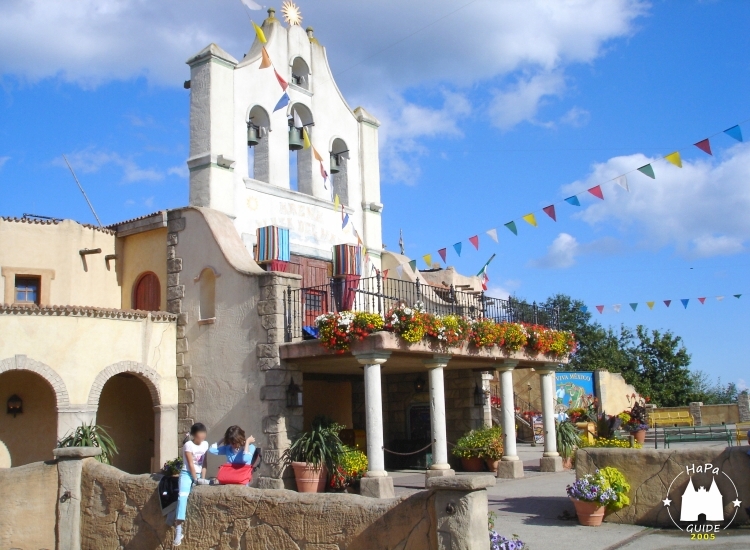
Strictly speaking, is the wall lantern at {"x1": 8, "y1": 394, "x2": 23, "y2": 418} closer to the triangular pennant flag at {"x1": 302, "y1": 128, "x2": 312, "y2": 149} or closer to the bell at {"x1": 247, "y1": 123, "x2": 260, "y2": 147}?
the bell at {"x1": 247, "y1": 123, "x2": 260, "y2": 147}

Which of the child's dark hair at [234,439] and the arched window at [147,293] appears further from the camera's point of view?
the arched window at [147,293]

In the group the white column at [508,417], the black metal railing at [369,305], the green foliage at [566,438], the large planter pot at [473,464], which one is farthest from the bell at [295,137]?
the green foliage at [566,438]

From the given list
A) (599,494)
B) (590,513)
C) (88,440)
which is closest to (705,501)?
(599,494)

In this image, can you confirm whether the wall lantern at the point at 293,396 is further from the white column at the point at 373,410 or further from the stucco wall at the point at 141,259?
the stucco wall at the point at 141,259

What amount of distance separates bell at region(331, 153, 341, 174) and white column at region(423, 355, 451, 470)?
6087mm

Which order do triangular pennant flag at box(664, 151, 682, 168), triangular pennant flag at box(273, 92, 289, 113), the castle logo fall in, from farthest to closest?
1. triangular pennant flag at box(273, 92, 289, 113)
2. triangular pennant flag at box(664, 151, 682, 168)
3. the castle logo

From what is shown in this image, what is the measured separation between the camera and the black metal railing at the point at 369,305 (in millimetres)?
15227

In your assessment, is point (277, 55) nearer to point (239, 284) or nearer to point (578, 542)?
point (239, 284)

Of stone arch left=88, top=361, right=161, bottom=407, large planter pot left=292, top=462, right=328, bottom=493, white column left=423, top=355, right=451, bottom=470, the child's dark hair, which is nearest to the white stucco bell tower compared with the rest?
stone arch left=88, top=361, right=161, bottom=407

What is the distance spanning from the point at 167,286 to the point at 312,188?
4030 mm

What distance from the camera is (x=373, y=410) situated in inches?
568

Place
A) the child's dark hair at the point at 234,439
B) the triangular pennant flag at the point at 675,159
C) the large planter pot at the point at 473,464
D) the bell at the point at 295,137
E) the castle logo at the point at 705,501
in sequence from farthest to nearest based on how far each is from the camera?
the large planter pot at the point at 473,464 < the bell at the point at 295,137 < the triangular pennant flag at the point at 675,159 < the castle logo at the point at 705,501 < the child's dark hair at the point at 234,439

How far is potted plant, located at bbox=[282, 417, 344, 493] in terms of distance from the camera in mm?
14234

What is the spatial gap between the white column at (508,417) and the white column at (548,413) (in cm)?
127
